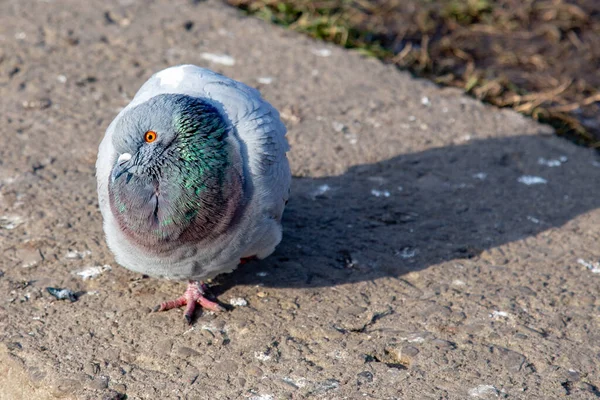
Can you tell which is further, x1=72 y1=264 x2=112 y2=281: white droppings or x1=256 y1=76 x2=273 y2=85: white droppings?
x1=256 y1=76 x2=273 y2=85: white droppings

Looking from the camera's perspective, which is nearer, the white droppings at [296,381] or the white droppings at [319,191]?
the white droppings at [296,381]

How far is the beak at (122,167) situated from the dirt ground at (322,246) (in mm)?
690

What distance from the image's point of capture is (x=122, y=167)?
10.5 ft

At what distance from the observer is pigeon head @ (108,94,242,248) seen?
3135 mm

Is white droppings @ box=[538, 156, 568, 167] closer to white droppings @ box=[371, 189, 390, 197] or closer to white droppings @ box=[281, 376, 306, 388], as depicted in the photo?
white droppings @ box=[371, 189, 390, 197]

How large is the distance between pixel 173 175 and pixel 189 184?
8cm

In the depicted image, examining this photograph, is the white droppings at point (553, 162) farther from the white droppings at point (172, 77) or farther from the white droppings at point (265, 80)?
the white droppings at point (172, 77)

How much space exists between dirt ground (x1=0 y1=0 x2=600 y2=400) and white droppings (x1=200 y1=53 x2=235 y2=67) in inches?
0.8

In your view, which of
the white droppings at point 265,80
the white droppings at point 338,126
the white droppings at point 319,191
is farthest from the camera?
the white droppings at point 265,80

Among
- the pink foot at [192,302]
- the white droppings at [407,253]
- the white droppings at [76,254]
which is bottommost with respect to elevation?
the white droppings at [76,254]

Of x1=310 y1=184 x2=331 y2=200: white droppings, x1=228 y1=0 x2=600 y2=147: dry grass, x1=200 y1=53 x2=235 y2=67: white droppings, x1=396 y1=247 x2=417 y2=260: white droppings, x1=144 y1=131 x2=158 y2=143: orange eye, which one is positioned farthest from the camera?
x1=228 y1=0 x2=600 y2=147: dry grass

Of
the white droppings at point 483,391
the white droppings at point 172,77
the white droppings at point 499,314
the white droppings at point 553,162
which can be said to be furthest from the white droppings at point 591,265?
the white droppings at point 172,77

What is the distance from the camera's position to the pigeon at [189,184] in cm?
314

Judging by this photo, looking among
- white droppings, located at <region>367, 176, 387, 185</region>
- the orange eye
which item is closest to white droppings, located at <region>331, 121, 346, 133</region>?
white droppings, located at <region>367, 176, 387, 185</region>
